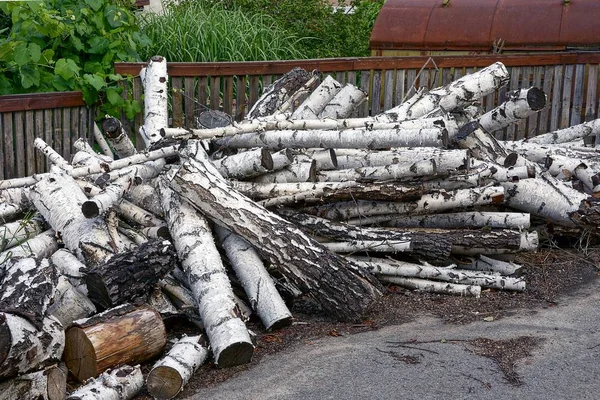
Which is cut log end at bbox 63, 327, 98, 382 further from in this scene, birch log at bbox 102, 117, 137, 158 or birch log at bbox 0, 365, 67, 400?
birch log at bbox 102, 117, 137, 158

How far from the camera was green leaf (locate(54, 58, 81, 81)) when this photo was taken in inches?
362

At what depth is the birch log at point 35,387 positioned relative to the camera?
182 inches

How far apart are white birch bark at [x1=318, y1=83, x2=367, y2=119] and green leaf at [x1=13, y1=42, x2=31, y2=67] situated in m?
3.32

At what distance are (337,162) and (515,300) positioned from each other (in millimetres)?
1987

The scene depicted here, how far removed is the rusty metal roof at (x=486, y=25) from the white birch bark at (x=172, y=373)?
900 cm

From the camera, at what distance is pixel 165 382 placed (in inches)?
189

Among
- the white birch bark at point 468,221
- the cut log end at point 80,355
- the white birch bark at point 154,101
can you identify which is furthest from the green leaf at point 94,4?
the cut log end at point 80,355

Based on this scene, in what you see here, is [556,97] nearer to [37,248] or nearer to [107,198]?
[107,198]

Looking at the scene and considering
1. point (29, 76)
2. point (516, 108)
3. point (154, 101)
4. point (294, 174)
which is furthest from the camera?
point (29, 76)

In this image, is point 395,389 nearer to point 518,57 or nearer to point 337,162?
point 337,162

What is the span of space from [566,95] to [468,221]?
5511 mm

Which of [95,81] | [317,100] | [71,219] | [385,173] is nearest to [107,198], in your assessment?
[71,219]

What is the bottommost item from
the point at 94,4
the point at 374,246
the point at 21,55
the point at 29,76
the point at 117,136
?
the point at 374,246

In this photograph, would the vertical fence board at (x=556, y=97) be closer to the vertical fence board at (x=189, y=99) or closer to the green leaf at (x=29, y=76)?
the vertical fence board at (x=189, y=99)
